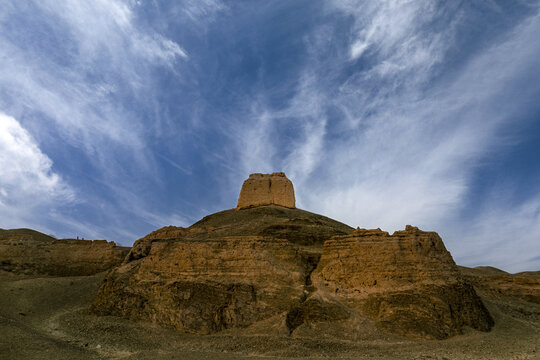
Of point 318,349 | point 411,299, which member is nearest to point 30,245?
point 318,349

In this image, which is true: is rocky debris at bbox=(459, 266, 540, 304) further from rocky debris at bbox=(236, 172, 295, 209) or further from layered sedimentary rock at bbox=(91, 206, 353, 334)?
rocky debris at bbox=(236, 172, 295, 209)

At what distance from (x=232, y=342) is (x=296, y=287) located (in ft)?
12.3

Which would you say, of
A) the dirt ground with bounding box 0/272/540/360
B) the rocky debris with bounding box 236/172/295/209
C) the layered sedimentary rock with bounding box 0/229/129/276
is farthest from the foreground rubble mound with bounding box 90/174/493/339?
the rocky debris with bounding box 236/172/295/209

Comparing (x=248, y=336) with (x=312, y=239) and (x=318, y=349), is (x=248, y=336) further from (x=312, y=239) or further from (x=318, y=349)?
(x=312, y=239)

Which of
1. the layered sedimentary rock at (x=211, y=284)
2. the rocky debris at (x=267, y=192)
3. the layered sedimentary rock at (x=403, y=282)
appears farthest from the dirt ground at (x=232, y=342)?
the rocky debris at (x=267, y=192)

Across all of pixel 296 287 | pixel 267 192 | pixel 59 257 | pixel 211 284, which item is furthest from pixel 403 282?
pixel 267 192

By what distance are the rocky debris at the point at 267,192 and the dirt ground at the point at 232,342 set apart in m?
27.6

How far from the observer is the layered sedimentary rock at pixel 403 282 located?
12.5 metres

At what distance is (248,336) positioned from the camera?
12.6m

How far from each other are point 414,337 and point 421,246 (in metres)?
4.15

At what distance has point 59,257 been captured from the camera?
24.7 m

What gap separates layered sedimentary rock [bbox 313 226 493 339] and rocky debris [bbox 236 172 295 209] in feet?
84.3

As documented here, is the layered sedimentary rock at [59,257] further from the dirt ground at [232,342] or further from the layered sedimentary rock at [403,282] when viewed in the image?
the layered sedimentary rock at [403,282]

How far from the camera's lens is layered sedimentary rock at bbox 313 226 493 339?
12.5 metres
